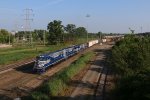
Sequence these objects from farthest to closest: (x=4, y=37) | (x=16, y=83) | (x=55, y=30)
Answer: (x=4, y=37), (x=55, y=30), (x=16, y=83)

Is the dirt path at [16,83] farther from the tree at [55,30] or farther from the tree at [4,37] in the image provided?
the tree at [4,37]

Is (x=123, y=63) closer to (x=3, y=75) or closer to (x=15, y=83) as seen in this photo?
(x=15, y=83)

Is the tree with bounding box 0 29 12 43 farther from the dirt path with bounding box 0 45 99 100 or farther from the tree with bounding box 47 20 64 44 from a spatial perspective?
A: the dirt path with bounding box 0 45 99 100

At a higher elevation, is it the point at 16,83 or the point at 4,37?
the point at 4,37

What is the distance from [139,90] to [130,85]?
68.1 inches

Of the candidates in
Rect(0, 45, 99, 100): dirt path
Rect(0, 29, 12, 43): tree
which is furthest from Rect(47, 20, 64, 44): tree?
Rect(0, 45, 99, 100): dirt path

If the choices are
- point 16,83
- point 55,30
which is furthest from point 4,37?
point 16,83

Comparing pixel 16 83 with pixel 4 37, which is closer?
pixel 16 83

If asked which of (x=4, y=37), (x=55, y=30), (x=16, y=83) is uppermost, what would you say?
(x=55, y=30)

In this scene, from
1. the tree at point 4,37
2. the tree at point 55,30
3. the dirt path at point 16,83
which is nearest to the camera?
the dirt path at point 16,83

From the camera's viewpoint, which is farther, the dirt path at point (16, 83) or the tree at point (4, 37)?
the tree at point (4, 37)

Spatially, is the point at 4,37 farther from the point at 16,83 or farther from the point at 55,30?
the point at 16,83

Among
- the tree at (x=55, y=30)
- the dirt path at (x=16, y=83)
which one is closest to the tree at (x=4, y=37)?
the tree at (x=55, y=30)

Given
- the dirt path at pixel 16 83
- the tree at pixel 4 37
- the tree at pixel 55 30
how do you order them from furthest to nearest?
the tree at pixel 4 37 → the tree at pixel 55 30 → the dirt path at pixel 16 83
